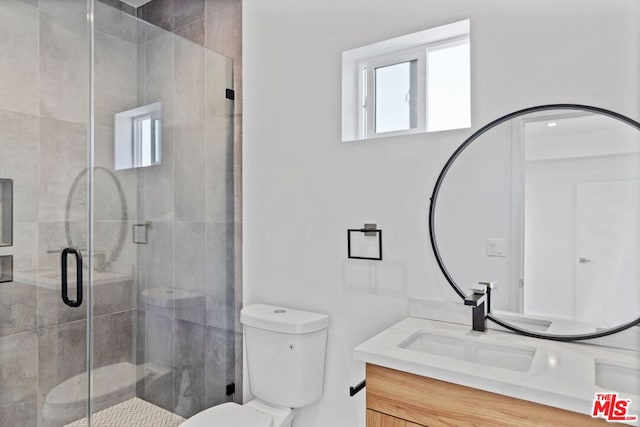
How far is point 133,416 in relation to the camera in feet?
5.55

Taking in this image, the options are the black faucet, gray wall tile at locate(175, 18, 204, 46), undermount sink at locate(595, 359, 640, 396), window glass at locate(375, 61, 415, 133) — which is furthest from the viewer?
gray wall tile at locate(175, 18, 204, 46)

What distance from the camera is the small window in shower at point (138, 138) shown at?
1646 mm

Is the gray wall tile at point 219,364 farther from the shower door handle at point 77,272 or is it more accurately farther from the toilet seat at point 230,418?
the shower door handle at point 77,272

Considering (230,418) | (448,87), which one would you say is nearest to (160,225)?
(230,418)

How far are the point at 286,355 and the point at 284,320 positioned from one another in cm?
14

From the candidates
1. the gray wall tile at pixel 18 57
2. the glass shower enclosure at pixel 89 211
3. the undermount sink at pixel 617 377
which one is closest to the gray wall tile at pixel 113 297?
the glass shower enclosure at pixel 89 211

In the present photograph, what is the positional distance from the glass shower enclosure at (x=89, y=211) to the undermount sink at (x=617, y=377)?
1.59m

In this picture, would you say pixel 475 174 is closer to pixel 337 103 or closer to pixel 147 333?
pixel 337 103

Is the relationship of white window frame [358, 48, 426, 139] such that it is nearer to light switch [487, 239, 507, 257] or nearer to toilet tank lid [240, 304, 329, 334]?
light switch [487, 239, 507, 257]

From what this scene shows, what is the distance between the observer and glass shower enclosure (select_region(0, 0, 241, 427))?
63.4 inches

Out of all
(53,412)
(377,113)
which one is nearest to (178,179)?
(377,113)

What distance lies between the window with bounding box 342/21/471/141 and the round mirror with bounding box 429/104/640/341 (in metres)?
0.25

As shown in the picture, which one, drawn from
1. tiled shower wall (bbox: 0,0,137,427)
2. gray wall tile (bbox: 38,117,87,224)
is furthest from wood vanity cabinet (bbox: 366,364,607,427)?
gray wall tile (bbox: 38,117,87,224)

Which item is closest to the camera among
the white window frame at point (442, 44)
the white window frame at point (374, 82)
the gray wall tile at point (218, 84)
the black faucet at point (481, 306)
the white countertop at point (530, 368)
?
the white countertop at point (530, 368)
